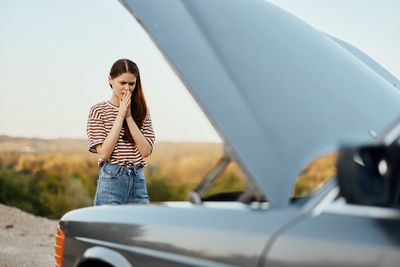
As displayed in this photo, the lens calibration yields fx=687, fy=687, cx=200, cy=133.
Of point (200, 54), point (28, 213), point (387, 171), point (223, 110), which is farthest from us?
point (28, 213)

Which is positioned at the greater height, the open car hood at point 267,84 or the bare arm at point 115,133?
the open car hood at point 267,84

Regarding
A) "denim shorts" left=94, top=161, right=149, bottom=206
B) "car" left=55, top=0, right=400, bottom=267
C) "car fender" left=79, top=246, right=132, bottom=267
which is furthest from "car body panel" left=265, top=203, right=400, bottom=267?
"denim shorts" left=94, top=161, right=149, bottom=206

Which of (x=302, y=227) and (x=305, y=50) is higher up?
(x=305, y=50)

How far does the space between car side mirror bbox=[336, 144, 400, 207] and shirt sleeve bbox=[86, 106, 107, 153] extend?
9.02 feet

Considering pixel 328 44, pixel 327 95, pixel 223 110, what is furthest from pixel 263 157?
A: pixel 328 44

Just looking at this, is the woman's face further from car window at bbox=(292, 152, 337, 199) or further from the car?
car window at bbox=(292, 152, 337, 199)

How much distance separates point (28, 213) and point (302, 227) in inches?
550

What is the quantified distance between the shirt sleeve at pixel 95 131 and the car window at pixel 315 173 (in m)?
2.30

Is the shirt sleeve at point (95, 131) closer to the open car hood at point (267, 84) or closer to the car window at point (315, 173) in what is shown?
the open car hood at point (267, 84)

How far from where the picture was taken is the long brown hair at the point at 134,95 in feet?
14.8

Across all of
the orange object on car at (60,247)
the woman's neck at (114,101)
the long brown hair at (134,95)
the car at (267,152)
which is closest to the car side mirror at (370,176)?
the car at (267,152)

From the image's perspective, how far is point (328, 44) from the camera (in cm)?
313

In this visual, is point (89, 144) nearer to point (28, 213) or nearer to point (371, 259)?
point (371, 259)

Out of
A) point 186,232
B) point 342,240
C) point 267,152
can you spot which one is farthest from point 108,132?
point 342,240
